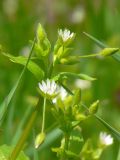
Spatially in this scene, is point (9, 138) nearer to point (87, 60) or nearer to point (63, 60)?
point (63, 60)

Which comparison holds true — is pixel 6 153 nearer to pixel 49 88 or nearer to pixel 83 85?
pixel 49 88

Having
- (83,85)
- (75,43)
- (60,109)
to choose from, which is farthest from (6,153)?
(75,43)

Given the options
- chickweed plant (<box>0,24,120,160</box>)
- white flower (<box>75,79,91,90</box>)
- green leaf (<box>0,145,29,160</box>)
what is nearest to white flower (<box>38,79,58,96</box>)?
chickweed plant (<box>0,24,120,160</box>)

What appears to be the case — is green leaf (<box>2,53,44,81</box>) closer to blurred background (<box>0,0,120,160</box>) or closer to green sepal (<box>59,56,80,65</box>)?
green sepal (<box>59,56,80,65</box>)

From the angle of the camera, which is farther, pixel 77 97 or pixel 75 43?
pixel 75 43

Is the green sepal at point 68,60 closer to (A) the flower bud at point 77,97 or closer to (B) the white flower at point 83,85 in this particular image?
(A) the flower bud at point 77,97

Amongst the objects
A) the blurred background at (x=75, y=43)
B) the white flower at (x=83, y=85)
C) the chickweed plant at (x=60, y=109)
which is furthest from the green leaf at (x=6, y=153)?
the white flower at (x=83, y=85)
